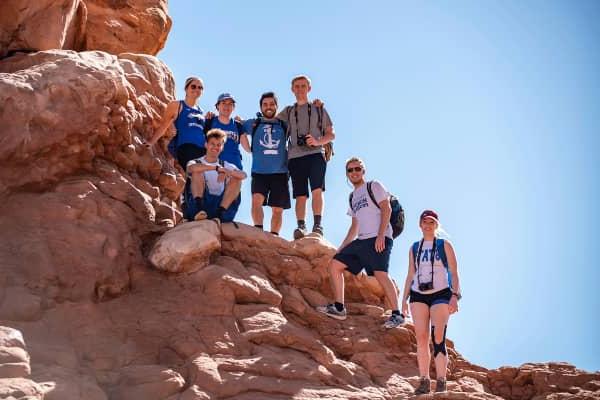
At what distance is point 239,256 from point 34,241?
281 cm

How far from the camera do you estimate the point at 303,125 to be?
1090 centimetres

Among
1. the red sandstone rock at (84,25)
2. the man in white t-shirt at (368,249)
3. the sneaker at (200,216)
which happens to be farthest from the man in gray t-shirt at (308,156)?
the red sandstone rock at (84,25)

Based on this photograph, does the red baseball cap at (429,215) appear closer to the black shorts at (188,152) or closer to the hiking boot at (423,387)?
the hiking boot at (423,387)

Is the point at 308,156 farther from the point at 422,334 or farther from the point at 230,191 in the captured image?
the point at 422,334

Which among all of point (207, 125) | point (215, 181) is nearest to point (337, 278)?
point (215, 181)

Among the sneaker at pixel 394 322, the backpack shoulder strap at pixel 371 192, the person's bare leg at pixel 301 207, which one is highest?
the backpack shoulder strap at pixel 371 192

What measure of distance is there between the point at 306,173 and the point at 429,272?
3247mm

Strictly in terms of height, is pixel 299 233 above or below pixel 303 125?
below

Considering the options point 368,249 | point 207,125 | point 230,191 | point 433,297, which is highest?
point 207,125

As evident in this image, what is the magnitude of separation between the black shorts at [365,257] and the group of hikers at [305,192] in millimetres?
14

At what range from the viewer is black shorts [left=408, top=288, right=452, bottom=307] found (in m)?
8.06

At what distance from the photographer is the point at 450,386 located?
9.16 meters

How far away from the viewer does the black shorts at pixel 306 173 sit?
10.7 m

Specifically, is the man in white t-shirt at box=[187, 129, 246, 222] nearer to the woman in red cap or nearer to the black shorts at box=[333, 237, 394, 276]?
the black shorts at box=[333, 237, 394, 276]
